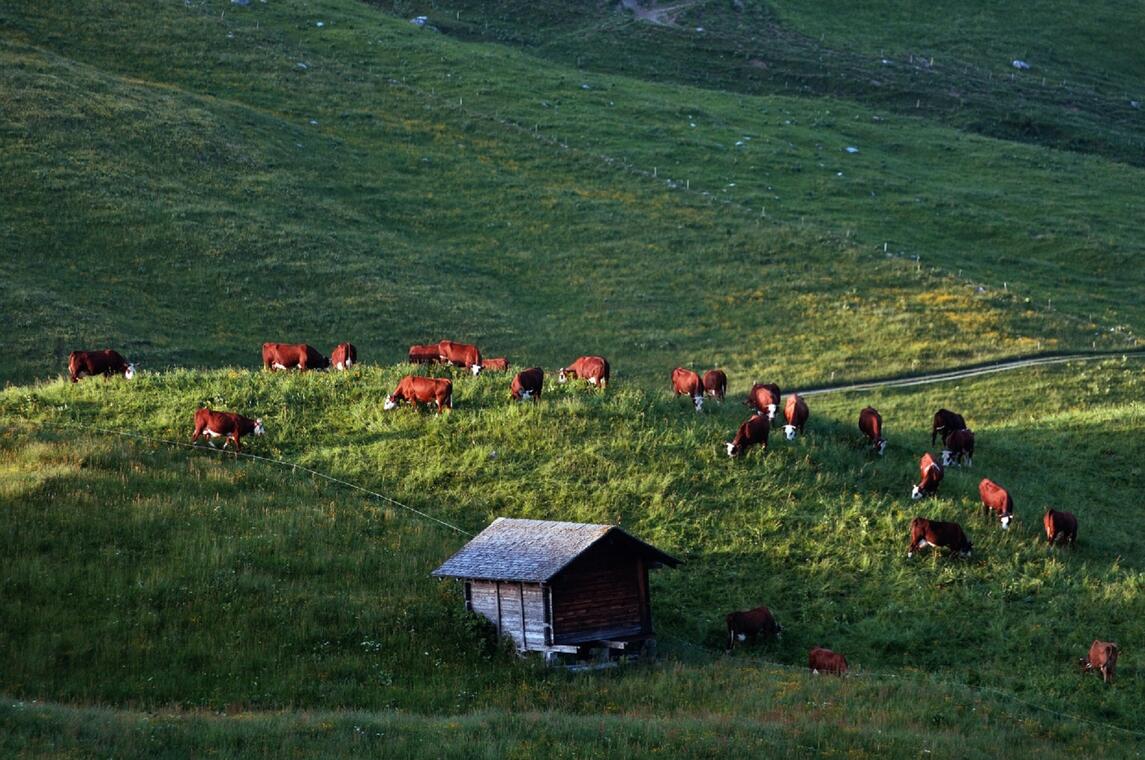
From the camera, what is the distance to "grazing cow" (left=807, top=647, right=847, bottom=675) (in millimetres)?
26812

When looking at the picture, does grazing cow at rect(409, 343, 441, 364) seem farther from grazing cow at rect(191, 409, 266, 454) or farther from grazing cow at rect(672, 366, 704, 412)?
grazing cow at rect(191, 409, 266, 454)

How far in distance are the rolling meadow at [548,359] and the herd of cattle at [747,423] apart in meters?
0.54

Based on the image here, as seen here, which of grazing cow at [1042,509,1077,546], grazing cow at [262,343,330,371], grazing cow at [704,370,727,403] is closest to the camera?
grazing cow at [1042,509,1077,546]

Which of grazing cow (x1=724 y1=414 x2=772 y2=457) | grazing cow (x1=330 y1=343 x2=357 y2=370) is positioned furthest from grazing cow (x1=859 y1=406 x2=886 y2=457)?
grazing cow (x1=330 y1=343 x2=357 y2=370)

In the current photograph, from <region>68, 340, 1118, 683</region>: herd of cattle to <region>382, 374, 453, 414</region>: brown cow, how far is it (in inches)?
1.1

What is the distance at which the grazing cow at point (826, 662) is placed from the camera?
26812mm

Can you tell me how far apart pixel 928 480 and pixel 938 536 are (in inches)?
140

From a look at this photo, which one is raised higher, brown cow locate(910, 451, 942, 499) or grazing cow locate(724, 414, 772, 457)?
grazing cow locate(724, 414, 772, 457)

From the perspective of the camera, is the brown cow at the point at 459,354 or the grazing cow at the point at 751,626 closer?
the grazing cow at the point at 751,626

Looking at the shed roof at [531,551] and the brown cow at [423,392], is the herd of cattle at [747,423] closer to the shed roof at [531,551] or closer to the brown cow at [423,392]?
the brown cow at [423,392]

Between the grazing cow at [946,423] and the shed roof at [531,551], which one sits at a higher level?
the grazing cow at [946,423]

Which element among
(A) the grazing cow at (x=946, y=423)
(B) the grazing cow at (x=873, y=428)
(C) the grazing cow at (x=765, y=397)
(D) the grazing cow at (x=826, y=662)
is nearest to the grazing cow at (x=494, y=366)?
(C) the grazing cow at (x=765, y=397)

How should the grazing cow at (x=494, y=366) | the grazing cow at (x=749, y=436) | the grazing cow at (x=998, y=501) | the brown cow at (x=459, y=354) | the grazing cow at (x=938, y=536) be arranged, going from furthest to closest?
the brown cow at (x=459, y=354) → the grazing cow at (x=494, y=366) → the grazing cow at (x=749, y=436) → the grazing cow at (x=998, y=501) → the grazing cow at (x=938, y=536)

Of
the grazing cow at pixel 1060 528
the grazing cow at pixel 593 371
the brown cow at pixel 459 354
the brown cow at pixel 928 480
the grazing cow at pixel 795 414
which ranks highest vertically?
the brown cow at pixel 459 354
